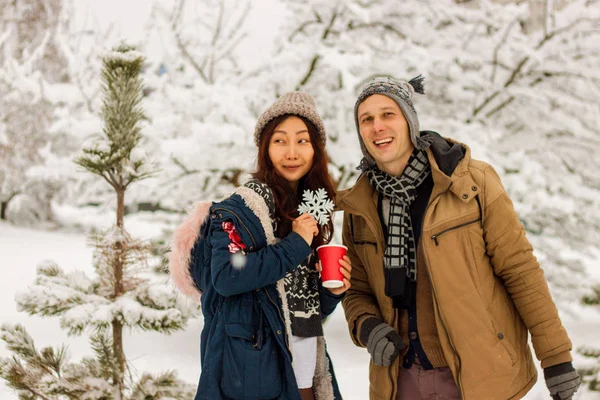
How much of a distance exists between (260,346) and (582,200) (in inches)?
218

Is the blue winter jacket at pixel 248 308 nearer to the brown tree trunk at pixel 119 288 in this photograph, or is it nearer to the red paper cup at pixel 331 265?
the red paper cup at pixel 331 265

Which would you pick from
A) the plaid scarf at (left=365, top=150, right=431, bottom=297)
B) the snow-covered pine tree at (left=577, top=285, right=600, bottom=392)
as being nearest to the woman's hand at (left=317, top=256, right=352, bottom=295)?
the plaid scarf at (left=365, top=150, right=431, bottom=297)

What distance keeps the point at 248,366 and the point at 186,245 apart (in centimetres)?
55

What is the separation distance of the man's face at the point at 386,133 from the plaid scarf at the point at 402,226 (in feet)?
0.15

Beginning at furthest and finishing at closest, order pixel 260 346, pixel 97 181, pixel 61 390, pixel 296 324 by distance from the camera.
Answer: pixel 97 181
pixel 61 390
pixel 296 324
pixel 260 346

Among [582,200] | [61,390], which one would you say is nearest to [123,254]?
[61,390]

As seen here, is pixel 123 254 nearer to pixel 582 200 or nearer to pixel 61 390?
pixel 61 390

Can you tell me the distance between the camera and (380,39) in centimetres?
571

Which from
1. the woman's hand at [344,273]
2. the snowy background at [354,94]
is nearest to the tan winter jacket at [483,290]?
the woman's hand at [344,273]

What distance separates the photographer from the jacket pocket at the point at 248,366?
1.71 metres

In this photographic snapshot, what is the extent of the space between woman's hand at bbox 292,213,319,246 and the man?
Result: 28cm

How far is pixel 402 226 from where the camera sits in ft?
6.33

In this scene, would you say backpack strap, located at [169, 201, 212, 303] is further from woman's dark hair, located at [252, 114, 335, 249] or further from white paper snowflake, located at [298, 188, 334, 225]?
white paper snowflake, located at [298, 188, 334, 225]

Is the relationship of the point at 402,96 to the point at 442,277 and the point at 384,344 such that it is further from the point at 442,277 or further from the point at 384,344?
the point at 384,344
